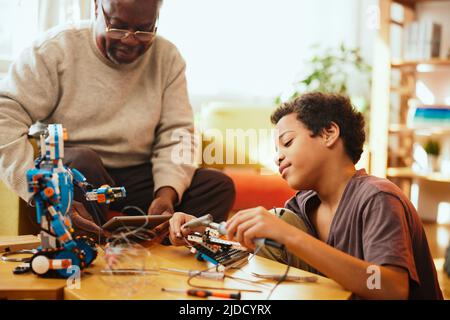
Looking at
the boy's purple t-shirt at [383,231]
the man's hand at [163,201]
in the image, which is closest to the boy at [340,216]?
the boy's purple t-shirt at [383,231]

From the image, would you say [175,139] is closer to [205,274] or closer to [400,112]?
[205,274]

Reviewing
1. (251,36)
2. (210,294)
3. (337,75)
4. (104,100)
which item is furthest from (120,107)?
(337,75)

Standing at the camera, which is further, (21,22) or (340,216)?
(21,22)

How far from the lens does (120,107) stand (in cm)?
193

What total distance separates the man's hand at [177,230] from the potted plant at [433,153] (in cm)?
260

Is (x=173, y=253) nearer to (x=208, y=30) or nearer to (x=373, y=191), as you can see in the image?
(x=373, y=191)

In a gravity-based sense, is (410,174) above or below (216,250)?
below

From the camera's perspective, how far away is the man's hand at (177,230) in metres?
1.29

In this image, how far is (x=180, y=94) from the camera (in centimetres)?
207

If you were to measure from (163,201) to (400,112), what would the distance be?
89.9 inches

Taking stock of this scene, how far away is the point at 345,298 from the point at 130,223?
0.51 meters

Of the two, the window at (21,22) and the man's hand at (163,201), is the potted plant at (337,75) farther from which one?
the man's hand at (163,201)

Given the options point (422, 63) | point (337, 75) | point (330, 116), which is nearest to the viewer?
point (330, 116)

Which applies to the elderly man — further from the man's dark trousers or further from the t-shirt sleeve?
the t-shirt sleeve
